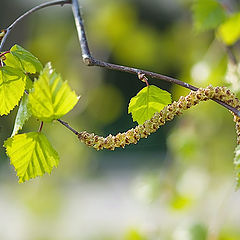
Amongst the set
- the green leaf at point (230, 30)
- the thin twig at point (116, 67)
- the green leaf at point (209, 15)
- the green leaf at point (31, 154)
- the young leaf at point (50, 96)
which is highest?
the green leaf at point (230, 30)

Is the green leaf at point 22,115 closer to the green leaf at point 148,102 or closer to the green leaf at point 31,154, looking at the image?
the green leaf at point 31,154

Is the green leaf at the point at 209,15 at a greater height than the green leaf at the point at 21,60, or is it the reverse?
the green leaf at the point at 209,15

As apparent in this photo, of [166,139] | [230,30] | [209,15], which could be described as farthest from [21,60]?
[166,139]

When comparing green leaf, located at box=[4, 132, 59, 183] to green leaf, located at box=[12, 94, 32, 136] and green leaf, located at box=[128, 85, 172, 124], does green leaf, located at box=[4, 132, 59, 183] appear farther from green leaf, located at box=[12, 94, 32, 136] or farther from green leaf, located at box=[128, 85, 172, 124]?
green leaf, located at box=[128, 85, 172, 124]

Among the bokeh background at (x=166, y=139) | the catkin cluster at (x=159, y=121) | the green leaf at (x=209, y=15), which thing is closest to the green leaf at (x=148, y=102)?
the catkin cluster at (x=159, y=121)

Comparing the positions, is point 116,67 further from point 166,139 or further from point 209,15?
point 166,139

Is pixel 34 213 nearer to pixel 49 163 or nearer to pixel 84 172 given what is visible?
pixel 84 172

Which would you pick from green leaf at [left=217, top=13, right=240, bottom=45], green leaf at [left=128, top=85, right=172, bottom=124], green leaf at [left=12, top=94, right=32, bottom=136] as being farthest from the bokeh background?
green leaf at [left=12, top=94, right=32, bottom=136]
